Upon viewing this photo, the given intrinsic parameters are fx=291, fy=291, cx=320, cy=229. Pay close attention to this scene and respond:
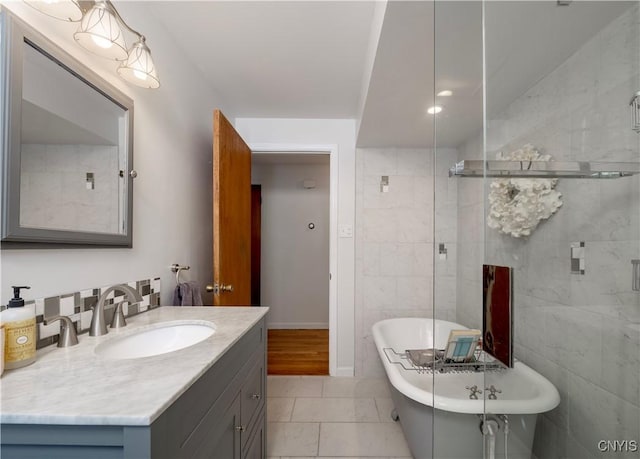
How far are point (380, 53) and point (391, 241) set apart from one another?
5.59ft

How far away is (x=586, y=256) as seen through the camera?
0.91 m

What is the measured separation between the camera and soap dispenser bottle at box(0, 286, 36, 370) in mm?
733

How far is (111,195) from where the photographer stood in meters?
1.18

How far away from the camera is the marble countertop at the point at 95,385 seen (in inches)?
22.1

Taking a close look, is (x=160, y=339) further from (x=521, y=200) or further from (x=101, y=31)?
(x=521, y=200)

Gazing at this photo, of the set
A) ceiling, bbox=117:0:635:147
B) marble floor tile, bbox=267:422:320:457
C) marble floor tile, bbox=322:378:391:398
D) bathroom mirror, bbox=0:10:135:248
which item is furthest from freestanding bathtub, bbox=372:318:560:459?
bathroom mirror, bbox=0:10:135:248

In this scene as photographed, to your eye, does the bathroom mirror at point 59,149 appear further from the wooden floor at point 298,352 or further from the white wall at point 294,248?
the white wall at point 294,248

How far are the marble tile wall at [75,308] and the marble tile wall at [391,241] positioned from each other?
1.88 meters

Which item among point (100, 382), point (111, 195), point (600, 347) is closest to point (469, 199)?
point (600, 347)

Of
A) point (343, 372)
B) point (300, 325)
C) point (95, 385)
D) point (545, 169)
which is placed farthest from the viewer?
point (300, 325)

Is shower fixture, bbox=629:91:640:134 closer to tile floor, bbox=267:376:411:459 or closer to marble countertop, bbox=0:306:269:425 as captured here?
marble countertop, bbox=0:306:269:425

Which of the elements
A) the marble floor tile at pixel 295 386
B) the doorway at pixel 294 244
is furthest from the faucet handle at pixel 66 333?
the doorway at pixel 294 244

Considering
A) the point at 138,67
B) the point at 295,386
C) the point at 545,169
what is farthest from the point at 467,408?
the point at 138,67

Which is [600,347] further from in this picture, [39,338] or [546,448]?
[39,338]
